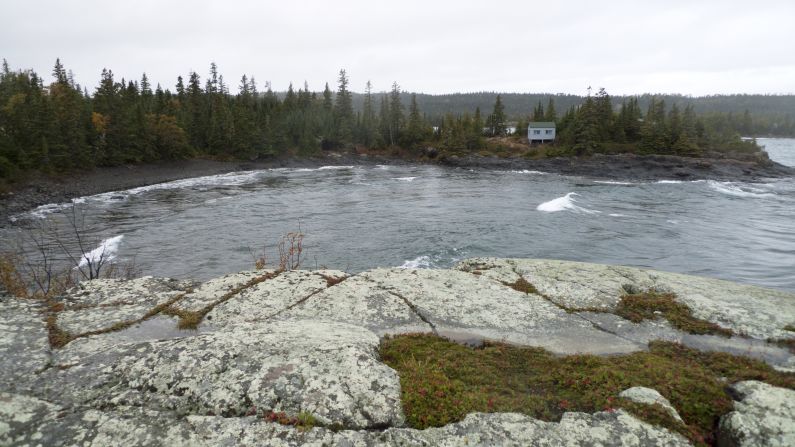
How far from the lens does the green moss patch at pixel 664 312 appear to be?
7.28 m

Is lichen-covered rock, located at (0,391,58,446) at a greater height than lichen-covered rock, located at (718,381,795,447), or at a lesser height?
greater

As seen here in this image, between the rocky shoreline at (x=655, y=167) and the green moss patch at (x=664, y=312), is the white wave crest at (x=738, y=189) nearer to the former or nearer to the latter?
the rocky shoreline at (x=655, y=167)

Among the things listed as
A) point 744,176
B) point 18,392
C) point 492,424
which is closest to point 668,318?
point 492,424

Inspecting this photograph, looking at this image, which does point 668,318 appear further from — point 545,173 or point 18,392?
point 545,173

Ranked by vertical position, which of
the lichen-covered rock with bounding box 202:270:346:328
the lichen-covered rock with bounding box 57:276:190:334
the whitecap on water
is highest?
the lichen-covered rock with bounding box 57:276:190:334

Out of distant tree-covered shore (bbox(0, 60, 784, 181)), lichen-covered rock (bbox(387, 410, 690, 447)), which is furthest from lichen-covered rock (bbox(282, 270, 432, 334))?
distant tree-covered shore (bbox(0, 60, 784, 181))

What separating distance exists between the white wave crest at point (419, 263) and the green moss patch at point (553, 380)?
13.6 metres

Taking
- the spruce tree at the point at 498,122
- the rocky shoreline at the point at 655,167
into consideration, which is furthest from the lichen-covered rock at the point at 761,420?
the spruce tree at the point at 498,122

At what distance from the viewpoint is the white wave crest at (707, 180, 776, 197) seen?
161 ft

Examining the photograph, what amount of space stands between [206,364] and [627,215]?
37661mm

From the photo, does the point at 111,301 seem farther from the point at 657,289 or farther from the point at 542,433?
the point at 657,289

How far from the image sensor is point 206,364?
529 cm

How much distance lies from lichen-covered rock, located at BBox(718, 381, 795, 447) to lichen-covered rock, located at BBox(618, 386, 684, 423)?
0.49 m

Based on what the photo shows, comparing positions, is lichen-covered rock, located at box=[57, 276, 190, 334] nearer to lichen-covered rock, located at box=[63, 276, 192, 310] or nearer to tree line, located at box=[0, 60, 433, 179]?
lichen-covered rock, located at box=[63, 276, 192, 310]
